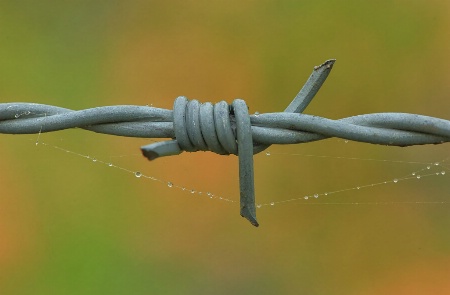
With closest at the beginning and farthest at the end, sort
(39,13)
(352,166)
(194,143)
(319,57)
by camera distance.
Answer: (194,143), (352,166), (319,57), (39,13)

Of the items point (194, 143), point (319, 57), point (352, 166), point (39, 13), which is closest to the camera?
point (194, 143)

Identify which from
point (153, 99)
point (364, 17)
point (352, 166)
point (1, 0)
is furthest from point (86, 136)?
point (364, 17)

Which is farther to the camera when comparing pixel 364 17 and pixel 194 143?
pixel 364 17

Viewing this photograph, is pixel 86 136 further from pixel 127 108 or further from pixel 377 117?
pixel 377 117

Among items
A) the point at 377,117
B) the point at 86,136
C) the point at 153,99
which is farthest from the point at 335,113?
the point at 377,117

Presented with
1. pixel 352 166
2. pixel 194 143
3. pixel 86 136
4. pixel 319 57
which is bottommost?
pixel 194 143

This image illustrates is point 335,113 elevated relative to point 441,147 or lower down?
elevated
